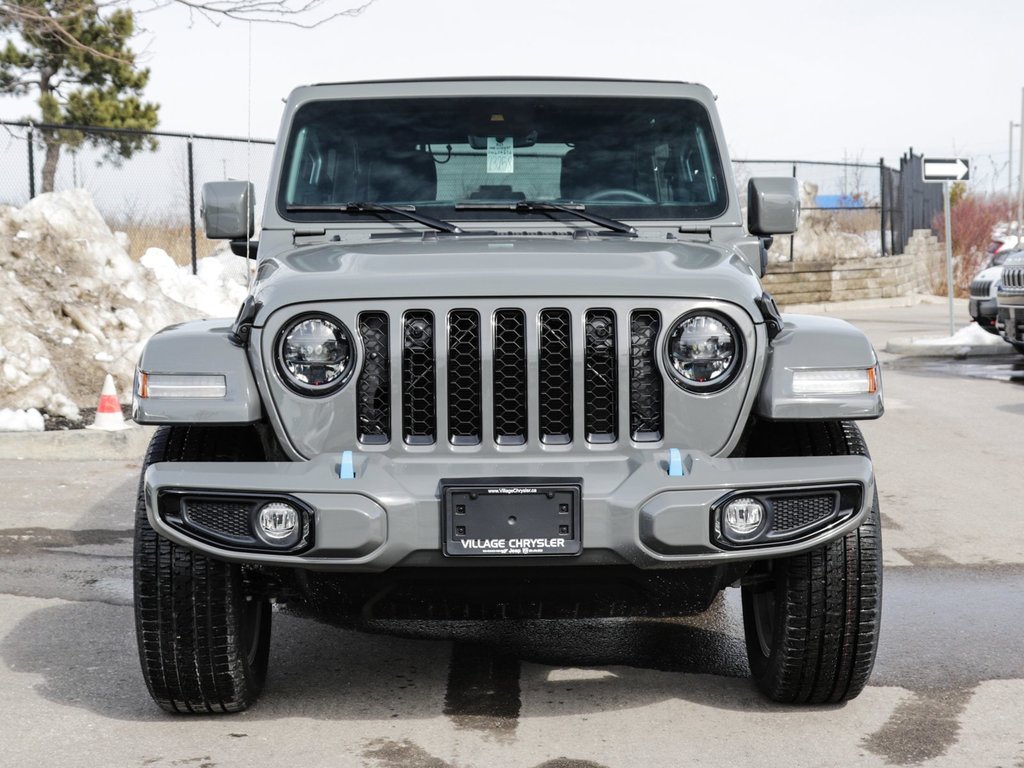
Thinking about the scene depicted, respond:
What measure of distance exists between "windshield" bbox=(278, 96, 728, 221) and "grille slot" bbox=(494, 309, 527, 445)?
4.28ft

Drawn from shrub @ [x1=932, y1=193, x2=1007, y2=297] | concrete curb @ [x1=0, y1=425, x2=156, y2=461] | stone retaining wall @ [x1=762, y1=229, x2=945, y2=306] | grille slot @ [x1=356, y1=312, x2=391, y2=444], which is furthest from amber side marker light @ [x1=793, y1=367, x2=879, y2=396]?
shrub @ [x1=932, y1=193, x2=1007, y2=297]

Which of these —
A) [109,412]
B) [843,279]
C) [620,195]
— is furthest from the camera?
[843,279]

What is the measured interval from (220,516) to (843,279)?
26.2m

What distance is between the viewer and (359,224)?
533 centimetres

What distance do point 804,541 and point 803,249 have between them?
29.4m

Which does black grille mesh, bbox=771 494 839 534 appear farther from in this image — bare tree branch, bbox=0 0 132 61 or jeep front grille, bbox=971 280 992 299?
jeep front grille, bbox=971 280 992 299

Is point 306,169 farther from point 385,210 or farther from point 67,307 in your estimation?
point 67,307

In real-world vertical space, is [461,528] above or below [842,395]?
below

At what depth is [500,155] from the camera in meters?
5.55

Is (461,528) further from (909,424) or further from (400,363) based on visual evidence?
(909,424)

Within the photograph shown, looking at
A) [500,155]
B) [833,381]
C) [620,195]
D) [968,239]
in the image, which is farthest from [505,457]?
[968,239]

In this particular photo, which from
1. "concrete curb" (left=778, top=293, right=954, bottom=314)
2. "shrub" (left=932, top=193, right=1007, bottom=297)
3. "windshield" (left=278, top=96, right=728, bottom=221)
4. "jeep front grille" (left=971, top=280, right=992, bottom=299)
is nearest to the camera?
"windshield" (left=278, top=96, right=728, bottom=221)

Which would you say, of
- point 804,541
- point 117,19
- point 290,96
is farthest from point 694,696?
point 117,19

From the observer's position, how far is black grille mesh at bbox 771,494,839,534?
4.00 m
